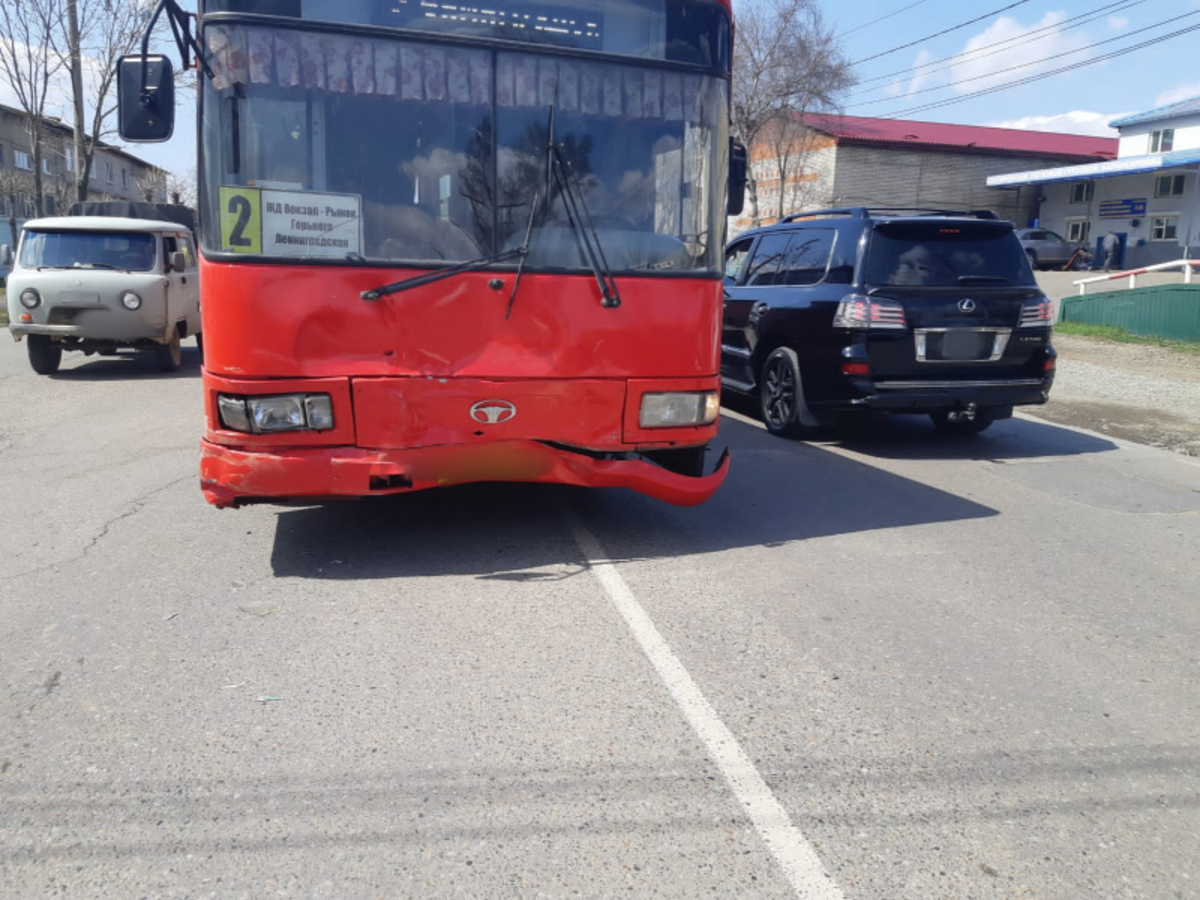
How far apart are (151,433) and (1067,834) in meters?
8.63

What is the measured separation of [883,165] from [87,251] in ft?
123

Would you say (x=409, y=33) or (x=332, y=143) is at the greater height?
(x=409, y=33)

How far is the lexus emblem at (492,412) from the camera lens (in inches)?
203

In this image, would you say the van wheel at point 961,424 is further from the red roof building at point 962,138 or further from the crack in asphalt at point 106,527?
the red roof building at point 962,138

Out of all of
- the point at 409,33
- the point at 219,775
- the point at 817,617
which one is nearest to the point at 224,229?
the point at 409,33

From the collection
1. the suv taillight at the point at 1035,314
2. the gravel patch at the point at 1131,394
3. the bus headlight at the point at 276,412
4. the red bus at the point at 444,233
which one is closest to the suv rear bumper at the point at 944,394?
the suv taillight at the point at 1035,314

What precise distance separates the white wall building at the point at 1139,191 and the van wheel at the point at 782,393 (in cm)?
3439

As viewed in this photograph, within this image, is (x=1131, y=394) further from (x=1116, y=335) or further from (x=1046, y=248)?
(x=1046, y=248)

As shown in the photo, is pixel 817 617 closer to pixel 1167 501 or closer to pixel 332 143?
pixel 332 143

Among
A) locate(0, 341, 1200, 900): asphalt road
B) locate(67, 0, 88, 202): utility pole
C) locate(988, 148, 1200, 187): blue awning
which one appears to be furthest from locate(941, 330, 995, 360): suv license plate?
locate(988, 148, 1200, 187): blue awning

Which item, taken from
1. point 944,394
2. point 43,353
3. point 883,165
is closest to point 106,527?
point 944,394

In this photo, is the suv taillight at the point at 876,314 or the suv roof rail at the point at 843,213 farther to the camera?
the suv roof rail at the point at 843,213

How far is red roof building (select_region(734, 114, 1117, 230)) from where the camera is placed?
142ft

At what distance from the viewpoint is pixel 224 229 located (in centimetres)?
491
